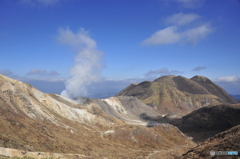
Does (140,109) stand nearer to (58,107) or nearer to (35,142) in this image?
(58,107)

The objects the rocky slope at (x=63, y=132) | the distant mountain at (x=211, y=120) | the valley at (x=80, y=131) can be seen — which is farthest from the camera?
the distant mountain at (x=211, y=120)

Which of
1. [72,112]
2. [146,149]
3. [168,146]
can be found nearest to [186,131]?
[168,146]

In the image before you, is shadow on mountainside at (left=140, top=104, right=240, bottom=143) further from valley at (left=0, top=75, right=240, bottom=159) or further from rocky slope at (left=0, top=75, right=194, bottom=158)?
rocky slope at (left=0, top=75, right=194, bottom=158)

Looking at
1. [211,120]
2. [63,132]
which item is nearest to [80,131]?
[63,132]

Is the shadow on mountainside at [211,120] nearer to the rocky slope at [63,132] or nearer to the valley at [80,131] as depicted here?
the valley at [80,131]

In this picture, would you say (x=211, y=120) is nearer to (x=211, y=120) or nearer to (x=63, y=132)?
(x=211, y=120)

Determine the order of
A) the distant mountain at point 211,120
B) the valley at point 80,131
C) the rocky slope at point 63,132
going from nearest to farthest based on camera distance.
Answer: the valley at point 80,131 < the rocky slope at point 63,132 < the distant mountain at point 211,120

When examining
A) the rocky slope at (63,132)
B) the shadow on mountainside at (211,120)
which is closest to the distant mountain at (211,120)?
the shadow on mountainside at (211,120)

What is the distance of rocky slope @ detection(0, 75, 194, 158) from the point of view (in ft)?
147

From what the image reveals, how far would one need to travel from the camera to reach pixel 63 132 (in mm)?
59812

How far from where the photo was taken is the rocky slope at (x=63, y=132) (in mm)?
44938

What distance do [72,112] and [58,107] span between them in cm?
665

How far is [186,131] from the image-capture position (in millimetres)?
113562

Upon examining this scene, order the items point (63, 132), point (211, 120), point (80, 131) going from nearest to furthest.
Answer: point (63, 132), point (80, 131), point (211, 120)
